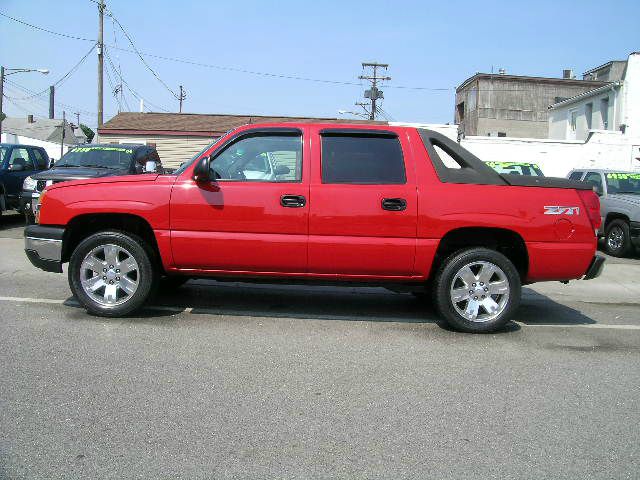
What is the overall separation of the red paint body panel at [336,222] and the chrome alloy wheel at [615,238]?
6503 mm

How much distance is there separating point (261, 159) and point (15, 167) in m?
9.61

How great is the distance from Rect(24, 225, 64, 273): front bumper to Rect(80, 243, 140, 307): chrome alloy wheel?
258 millimetres

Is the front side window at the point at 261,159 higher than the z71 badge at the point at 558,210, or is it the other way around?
the front side window at the point at 261,159

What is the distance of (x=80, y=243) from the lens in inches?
223

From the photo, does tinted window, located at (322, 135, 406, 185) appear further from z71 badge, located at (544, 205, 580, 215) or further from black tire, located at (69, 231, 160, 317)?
black tire, located at (69, 231, 160, 317)

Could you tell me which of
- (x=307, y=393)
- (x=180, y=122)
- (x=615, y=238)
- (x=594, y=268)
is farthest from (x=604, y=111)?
(x=307, y=393)

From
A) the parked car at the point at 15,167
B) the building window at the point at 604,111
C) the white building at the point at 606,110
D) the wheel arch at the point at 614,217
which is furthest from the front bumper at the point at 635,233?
the building window at the point at 604,111

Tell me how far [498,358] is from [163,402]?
8.64ft

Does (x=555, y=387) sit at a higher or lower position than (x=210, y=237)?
lower

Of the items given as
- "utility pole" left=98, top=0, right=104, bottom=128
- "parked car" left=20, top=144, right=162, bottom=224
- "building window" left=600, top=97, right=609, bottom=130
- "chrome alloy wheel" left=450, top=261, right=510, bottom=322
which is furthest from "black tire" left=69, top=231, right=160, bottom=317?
"building window" left=600, top=97, right=609, bottom=130

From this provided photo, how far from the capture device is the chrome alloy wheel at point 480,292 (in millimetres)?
5453

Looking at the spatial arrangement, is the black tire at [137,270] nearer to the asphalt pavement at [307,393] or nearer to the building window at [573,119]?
the asphalt pavement at [307,393]

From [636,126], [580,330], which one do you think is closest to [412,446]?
[580,330]

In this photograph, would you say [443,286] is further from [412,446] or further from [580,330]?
[412,446]
